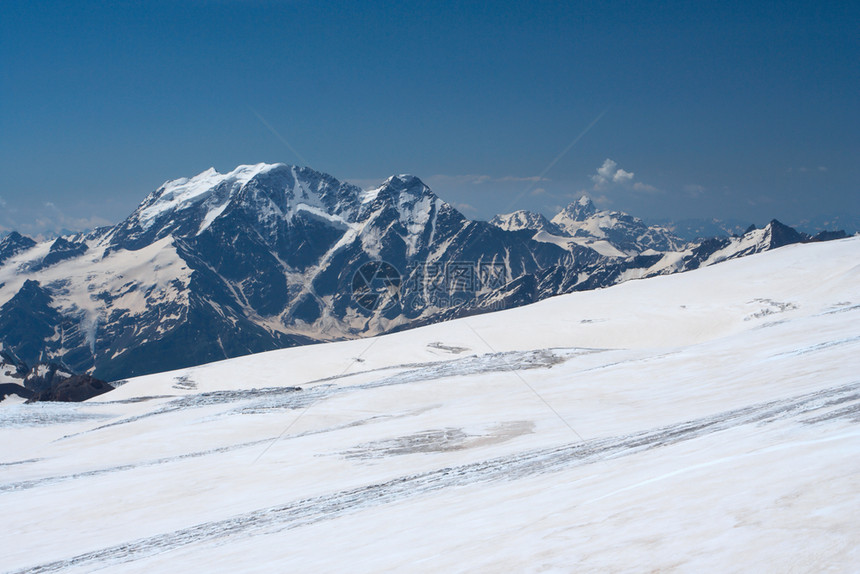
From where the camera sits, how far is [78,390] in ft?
180

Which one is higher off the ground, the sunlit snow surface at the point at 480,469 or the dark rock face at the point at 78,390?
the dark rock face at the point at 78,390

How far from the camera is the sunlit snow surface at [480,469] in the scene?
7527 mm

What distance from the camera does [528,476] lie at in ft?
43.5

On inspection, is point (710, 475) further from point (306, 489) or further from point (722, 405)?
point (306, 489)

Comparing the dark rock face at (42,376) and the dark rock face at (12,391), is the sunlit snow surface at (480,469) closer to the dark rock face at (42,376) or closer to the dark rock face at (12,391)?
the dark rock face at (12,391)

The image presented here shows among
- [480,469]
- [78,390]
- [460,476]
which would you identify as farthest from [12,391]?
[480,469]

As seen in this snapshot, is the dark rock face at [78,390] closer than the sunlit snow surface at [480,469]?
No

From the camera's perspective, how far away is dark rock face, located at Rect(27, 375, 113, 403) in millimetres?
53562

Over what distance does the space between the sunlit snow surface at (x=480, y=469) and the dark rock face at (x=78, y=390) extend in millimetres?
18606

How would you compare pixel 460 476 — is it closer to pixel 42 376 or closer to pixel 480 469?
pixel 480 469

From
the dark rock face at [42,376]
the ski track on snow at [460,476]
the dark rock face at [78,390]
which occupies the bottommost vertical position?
the ski track on snow at [460,476]

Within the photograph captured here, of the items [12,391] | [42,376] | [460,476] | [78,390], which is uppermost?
[42,376]

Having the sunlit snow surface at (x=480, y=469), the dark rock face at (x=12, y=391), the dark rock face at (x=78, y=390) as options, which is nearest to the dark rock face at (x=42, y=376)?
the dark rock face at (x=12, y=391)

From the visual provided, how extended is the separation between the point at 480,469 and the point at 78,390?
5342 centimetres
